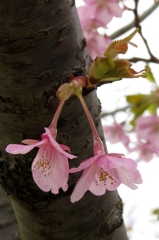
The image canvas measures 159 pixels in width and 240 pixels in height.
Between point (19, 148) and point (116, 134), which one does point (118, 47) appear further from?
point (116, 134)

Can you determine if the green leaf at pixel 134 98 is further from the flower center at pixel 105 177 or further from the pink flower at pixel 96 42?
the flower center at pixel 105 177

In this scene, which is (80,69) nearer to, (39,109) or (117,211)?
(39,109)

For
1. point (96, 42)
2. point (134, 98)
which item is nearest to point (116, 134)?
point (134, 98)

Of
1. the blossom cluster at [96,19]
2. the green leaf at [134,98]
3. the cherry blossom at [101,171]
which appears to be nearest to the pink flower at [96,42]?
the blossom cluster at [96,19]

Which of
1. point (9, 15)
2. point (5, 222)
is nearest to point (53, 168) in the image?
point (9, 15)

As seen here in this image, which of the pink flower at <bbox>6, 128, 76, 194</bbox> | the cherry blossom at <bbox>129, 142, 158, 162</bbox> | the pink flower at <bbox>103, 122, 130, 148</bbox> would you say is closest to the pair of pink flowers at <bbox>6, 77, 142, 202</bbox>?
the pink flower at <bbox>6, 128, 76, 194</bbox>

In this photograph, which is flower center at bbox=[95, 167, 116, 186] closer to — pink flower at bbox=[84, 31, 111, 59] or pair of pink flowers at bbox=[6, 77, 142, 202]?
pair of pink flowers at bbox=[6, 77, 142, 202]
